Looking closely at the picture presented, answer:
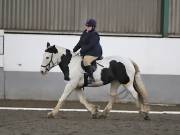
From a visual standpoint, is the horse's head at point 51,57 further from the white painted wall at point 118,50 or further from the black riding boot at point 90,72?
the white painted wall at point 118,50

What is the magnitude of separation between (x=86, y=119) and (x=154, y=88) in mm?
5085

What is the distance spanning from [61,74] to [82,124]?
5.83 metres

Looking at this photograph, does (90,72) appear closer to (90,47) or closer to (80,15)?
(90,47)

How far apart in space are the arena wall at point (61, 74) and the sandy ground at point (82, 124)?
Result: 2.95 metres

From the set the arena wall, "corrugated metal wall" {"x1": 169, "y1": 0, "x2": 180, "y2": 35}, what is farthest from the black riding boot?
"corrugated metal wall" {"x1": 169, "y1": 0, "x2": 180, "y2": 35}

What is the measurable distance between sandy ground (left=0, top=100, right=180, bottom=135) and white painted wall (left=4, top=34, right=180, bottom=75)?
3339 mm

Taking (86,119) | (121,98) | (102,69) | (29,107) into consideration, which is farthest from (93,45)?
(121,98)

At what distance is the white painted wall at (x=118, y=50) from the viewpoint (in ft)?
62.1

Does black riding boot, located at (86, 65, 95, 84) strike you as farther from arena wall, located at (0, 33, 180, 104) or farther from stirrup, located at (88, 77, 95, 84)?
arena wall, located at (0, 33, 180, 104)

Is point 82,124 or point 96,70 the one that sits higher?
point 96,70

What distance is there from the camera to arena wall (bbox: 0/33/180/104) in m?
18.8

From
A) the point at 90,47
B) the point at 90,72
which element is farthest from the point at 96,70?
the point at 90,47

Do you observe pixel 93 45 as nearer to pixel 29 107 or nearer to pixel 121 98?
pixel 29 107

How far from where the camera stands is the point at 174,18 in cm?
1948
